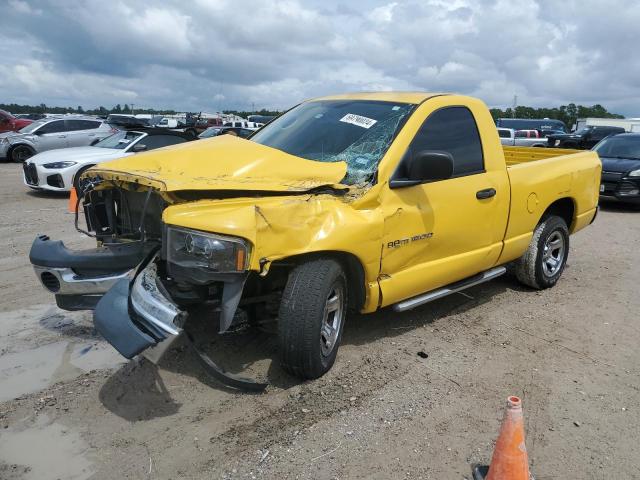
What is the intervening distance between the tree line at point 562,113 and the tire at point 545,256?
201ft

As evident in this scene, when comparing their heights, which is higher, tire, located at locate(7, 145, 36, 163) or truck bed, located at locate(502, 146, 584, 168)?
truck bed, located at locate(502, 146, 584, 168)

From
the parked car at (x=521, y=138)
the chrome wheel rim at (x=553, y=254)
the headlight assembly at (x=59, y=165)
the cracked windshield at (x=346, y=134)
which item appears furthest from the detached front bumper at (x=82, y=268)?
the parked car at (x=521, y=138)

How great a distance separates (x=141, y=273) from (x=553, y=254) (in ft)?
14.7

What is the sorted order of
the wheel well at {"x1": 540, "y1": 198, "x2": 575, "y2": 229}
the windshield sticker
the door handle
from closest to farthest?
1. the windshield sticker
2. the door handle
3. the wheel well at {"x1": 540, "y1": 198, "x2": 575, "y2": 229}

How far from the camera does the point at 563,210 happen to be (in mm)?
5934

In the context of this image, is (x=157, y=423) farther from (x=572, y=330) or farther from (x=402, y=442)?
(x=572, y=330)

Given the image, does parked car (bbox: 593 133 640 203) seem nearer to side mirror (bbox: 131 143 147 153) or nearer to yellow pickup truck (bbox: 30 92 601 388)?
yellow pickup truck (bbox: 30 92 601 388)

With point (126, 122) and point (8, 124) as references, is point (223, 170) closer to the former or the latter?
point (8, 124)

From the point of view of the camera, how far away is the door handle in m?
4.46

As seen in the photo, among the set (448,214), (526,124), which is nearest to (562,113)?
(526,124)

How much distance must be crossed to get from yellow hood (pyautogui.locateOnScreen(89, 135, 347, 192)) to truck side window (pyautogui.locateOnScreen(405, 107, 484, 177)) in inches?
31.1

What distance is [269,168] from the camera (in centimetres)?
369

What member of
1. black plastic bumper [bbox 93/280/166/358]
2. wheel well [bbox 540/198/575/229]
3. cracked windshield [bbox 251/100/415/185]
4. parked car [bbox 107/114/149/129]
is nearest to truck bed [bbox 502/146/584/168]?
wheel well [bbox 540/198/575/229]

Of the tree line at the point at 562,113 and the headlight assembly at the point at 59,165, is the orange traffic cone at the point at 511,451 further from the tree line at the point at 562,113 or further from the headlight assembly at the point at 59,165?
the tree line at the point at 562,113
